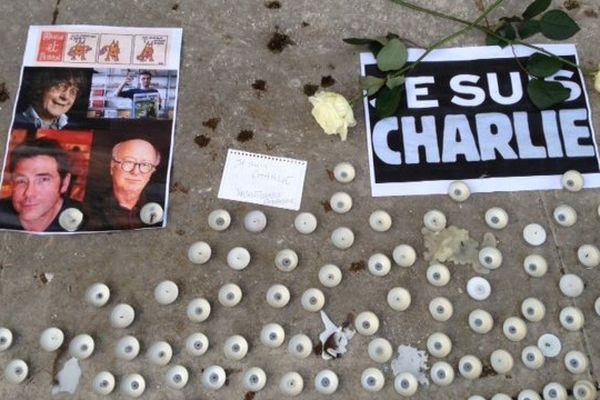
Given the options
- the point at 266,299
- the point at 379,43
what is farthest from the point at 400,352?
the point at 379,43

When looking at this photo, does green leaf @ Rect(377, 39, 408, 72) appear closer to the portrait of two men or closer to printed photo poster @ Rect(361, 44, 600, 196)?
printed photo poster @ Rect(361, 44, 600, 196)

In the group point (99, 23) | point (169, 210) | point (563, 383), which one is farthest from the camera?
point (99, 23)

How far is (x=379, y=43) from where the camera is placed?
1.25m

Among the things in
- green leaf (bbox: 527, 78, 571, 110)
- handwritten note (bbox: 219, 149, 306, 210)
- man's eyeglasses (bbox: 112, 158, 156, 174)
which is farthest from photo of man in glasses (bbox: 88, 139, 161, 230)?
green leaf (bbox: 527, 78, 571, 110)

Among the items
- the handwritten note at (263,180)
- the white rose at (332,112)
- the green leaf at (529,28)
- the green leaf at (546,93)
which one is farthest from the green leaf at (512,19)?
the handwritten note at (263,180)

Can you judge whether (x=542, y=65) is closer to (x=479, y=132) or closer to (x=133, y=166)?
(x=479, y=132)

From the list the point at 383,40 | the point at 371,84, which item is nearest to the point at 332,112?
the point at 371,84

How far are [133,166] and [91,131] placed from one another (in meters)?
0.12

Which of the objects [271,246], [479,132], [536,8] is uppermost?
[536,8]

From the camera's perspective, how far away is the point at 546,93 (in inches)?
47.4

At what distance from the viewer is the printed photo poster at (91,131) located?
3.92 feet

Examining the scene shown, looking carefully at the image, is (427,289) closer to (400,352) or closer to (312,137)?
(400,352)

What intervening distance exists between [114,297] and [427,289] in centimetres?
61

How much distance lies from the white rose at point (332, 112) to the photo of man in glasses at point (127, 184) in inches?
13.6
